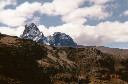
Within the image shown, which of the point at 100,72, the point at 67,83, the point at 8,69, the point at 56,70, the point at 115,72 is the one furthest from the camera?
the point at 115,72

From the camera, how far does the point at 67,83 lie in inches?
1155

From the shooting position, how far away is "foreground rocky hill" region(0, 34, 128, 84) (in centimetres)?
2478

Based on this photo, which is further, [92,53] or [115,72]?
[92,53]

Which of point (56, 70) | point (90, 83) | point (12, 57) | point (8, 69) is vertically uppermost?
point (12, 57)

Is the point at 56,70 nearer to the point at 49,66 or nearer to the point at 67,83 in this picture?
the point at 49,66

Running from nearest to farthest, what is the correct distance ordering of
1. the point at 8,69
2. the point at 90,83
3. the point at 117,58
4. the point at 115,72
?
the point at 8,69, the point at 90,83, the point at 115,72, the point at 117,58

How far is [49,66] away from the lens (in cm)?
3344

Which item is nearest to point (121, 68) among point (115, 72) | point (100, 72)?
point (115, 72)

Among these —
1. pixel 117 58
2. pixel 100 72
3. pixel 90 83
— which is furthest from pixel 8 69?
pixel 117 58

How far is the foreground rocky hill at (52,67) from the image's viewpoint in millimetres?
24781

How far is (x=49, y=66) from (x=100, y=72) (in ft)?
66.1

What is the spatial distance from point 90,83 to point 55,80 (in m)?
11.4

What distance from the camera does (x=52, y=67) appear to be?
33750mm

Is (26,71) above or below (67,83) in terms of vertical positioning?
above
